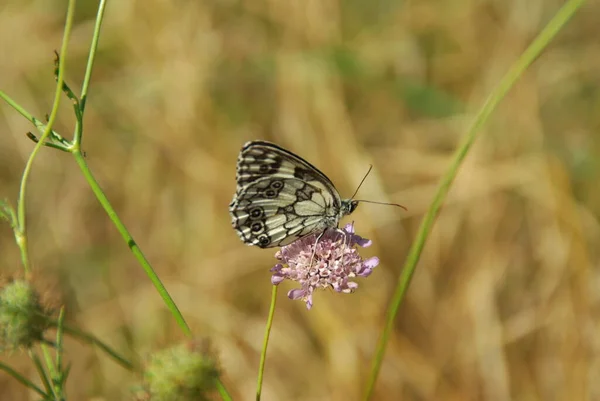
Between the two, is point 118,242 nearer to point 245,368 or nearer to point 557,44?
point 245,368

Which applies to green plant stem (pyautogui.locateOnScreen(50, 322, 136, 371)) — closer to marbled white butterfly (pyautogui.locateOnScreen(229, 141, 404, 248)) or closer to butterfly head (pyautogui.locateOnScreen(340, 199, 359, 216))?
marbled white butterfly (pyautogui.locateOnScreen(229, 141, 404, 248))

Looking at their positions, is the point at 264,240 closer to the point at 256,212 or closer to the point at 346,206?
the point at 256,212

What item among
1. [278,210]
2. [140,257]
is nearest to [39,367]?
[140,257]

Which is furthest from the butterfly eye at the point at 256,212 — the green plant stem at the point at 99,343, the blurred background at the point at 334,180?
the blurred background at the point at 334,180

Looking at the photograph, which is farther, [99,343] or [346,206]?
[346,206]

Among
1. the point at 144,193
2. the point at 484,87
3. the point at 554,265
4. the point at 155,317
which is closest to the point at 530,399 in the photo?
the point at 554,265

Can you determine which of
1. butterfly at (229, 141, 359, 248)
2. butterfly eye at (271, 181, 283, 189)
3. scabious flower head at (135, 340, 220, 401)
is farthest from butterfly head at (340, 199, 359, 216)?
scabious flower head at (135, 340, 220, 401)

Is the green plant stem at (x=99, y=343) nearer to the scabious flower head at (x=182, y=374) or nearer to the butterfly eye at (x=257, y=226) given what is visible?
the scabious flower head at (x=182, y=374)
